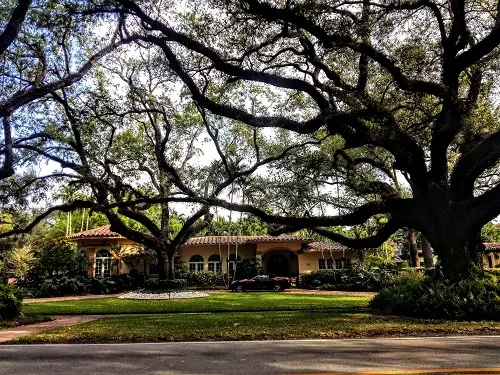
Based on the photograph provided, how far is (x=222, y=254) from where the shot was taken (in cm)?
3634

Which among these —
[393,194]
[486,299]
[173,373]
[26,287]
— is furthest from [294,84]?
[26,287]

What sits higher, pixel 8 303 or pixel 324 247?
pixel 324 247

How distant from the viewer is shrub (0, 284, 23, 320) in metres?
12.9

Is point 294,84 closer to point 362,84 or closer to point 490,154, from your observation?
point 362,84

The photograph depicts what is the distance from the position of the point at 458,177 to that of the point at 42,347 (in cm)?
1177

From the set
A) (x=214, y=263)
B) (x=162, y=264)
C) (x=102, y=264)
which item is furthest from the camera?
(x=214, y=263)

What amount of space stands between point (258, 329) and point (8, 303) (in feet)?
26.6

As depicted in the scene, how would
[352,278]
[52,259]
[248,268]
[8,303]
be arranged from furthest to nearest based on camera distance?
[248,268] → [52,259] → [352,278] → [8,303]

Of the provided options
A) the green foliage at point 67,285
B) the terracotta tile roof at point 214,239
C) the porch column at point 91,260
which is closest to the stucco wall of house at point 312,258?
the terracotta tile roof at point 214,239

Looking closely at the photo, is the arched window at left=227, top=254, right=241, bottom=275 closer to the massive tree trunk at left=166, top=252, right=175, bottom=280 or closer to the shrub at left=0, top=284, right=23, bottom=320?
the massive tree trunk at left=166, top=252, right=175, bottom=280

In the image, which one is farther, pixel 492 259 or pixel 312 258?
pixel 492 259

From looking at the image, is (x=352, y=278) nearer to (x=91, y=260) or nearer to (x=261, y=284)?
(x=261, y=284)

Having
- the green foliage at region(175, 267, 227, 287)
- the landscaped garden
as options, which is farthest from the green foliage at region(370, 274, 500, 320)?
the green foliage at region(175, 267, 227, 287)

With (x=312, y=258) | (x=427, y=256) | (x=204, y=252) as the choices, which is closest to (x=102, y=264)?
(x=204, y=252)
